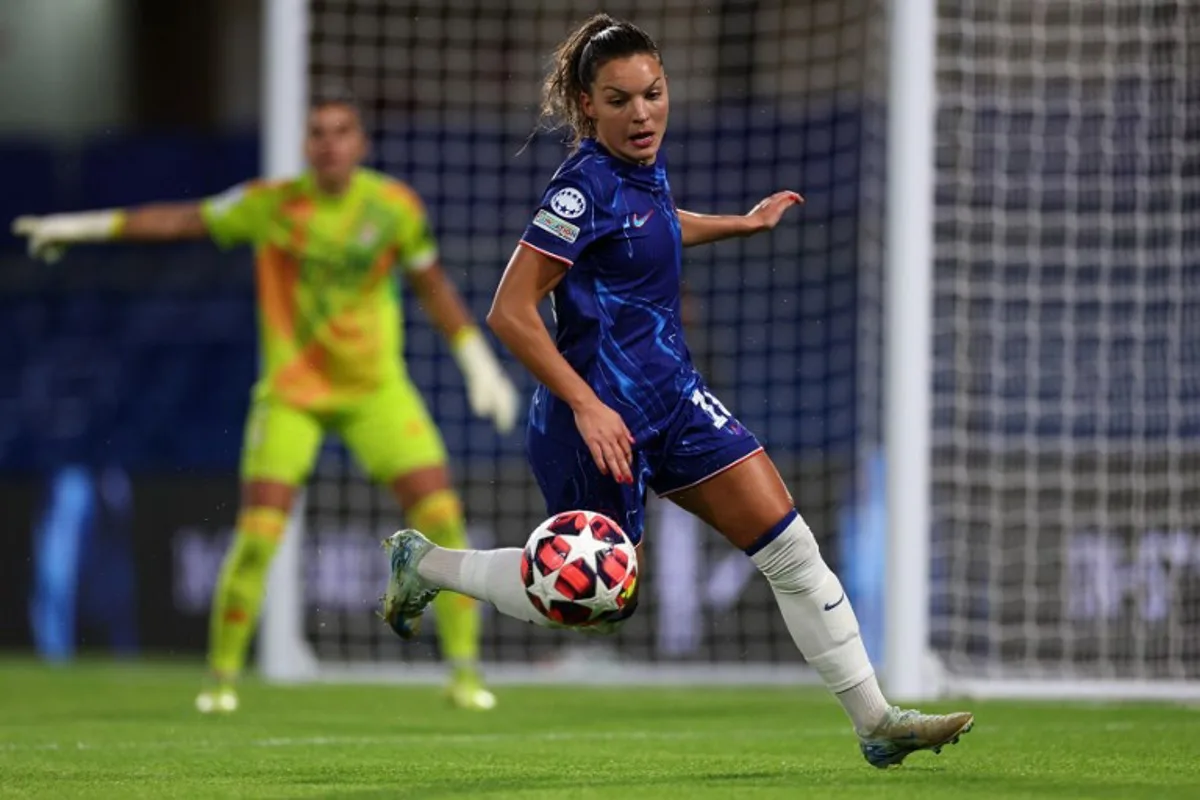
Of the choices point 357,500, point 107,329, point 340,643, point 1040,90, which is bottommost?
point 340,643

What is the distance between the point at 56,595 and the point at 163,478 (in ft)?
3.38

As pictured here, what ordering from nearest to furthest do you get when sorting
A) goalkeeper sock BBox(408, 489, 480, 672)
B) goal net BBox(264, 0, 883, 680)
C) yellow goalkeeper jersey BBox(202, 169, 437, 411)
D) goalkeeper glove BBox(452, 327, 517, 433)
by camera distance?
goalkeeper sock BBox(408, 489, 480, 672)
yellow goalkeeper jersey BBox(202, 169, 437, 411)
goalkeeper glove BBox(452, 327, 517, 433)
goal net BBox(264, 0, 883, 680)

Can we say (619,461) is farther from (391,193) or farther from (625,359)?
(391,193)

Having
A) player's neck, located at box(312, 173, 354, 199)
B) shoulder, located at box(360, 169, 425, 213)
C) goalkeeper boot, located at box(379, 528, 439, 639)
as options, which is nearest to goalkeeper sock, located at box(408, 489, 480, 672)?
shoulder, located at box(360, 169, 425, 213)

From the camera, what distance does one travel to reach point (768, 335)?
37.6 feet

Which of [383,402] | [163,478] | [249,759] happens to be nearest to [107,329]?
[163,478]

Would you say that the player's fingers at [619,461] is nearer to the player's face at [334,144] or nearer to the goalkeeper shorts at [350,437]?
the goalkeeper shorts at [350,437]

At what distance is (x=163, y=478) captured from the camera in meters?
12.9

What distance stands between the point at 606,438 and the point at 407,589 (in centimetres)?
81

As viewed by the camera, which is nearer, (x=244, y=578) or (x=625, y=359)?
(x=625, y=359)

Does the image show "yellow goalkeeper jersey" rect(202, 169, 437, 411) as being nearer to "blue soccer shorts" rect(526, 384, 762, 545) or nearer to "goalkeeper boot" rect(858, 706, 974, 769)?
"blue soccer shorts" rect(526, 384, 762, 545)

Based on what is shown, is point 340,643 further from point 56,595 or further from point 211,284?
point 211,284

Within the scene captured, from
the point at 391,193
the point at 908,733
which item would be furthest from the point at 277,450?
the point at 908,733

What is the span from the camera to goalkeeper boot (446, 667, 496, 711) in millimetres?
8266
